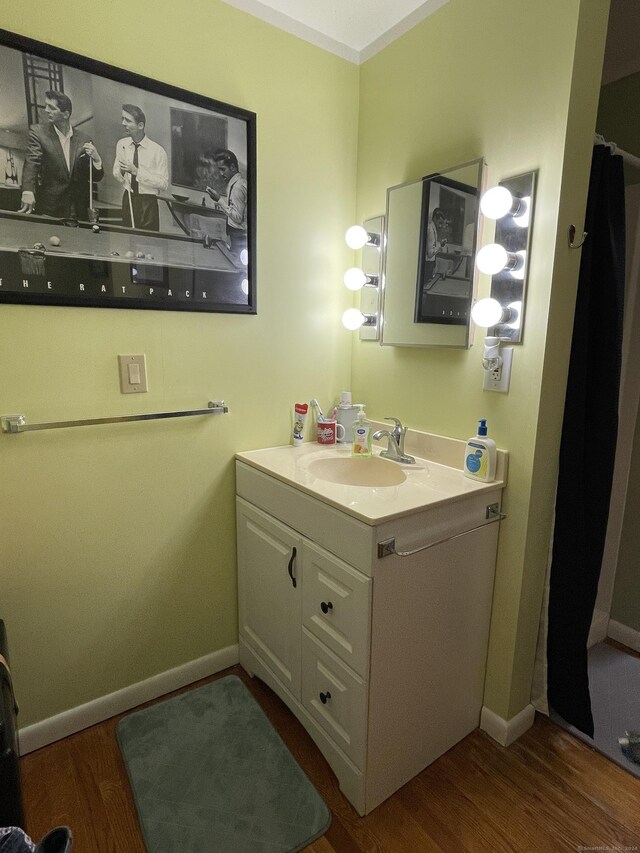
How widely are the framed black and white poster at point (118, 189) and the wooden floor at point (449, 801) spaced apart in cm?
137

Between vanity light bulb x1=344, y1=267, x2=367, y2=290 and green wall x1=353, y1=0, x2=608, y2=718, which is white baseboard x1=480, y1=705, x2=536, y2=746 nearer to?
green wall x1=353, y1=0, x2=608, y2=718

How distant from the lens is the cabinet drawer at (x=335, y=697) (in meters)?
1.25

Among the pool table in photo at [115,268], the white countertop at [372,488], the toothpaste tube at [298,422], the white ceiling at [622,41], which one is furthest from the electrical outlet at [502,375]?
the white ceiling at [622,41]

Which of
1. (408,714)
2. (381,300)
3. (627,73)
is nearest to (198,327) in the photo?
(381,300)

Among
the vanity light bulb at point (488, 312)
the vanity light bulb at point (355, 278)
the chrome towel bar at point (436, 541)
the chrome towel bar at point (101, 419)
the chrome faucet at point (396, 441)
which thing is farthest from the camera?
the vanity light bulb at point (355, 278)

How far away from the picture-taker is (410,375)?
173 centimetres

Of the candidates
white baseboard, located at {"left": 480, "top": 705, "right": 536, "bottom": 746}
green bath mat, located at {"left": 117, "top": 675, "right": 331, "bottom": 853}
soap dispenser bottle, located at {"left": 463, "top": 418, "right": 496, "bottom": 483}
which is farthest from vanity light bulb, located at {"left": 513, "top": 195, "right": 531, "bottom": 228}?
green bath mat, located at {"left": 117, "top": 675, "right": 331, "bottom": 853}

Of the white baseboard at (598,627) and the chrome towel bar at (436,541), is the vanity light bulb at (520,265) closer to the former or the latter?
the chrome towel bar at (436,541)

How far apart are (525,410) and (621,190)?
2.35ft

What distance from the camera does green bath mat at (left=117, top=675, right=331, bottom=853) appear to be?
1.23 m

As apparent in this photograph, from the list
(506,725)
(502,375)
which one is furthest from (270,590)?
(502,375)

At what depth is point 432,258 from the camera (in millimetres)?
1588

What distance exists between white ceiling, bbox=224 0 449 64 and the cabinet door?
5.37ft

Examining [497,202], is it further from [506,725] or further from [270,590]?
[506,725]
